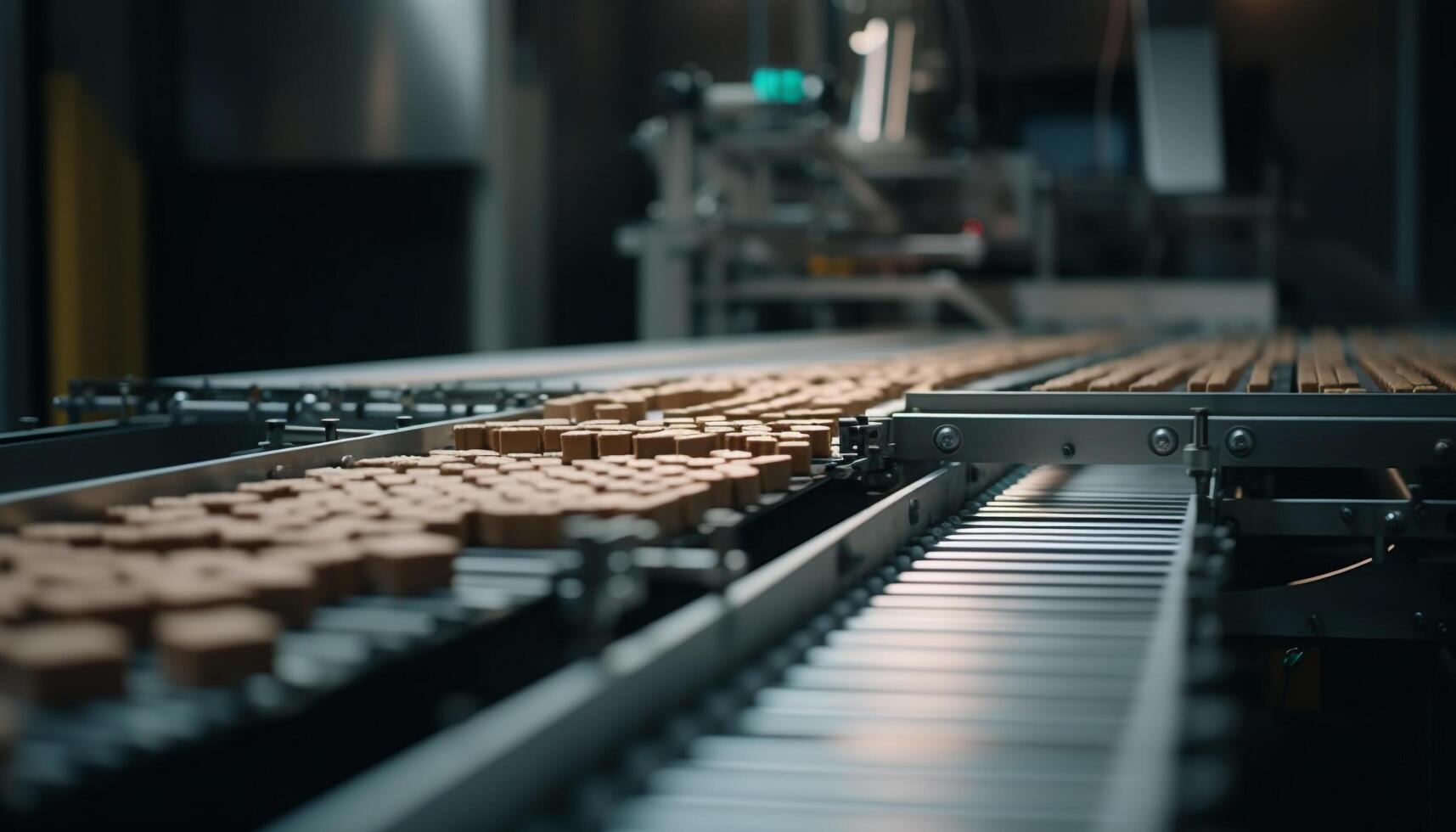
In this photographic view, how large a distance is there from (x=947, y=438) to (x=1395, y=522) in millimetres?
618

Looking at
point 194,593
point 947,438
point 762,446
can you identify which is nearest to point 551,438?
point 762,446

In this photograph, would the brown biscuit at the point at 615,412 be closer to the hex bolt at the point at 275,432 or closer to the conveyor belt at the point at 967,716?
the hex bolt at the point at 275,432

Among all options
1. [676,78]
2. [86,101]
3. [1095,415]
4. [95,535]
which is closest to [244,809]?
[95,535]

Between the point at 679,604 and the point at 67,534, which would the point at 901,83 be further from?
the point at 67,534

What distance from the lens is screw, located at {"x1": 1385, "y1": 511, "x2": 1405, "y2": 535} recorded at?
1982 mm

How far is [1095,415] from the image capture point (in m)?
1.93

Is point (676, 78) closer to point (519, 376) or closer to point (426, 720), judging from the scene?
point (519, 376)

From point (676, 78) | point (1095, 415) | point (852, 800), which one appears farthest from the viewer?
point (676, 78)

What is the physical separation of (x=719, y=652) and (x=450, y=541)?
204 millimetres

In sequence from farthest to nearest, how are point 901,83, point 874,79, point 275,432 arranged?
point 901,83, point 874,79, point 275,432

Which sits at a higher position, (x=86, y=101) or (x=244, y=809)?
(x=86, y=101)

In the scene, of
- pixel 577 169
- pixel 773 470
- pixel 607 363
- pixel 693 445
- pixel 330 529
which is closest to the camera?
pixel 330 529

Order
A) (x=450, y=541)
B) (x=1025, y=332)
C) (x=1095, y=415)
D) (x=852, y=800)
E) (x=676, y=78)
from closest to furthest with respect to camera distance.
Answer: (x=852, y=800)
(x=450, y=541)
(x=1095, y=415)
(x=676, y=78)
(x=1025, y=332)

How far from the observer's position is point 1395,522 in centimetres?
199
